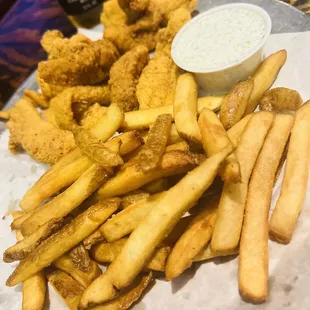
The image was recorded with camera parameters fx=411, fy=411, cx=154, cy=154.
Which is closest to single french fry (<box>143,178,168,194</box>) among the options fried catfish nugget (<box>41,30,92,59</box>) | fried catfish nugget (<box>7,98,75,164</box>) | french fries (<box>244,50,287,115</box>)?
french fries (<box>244,50,287,115</box>)

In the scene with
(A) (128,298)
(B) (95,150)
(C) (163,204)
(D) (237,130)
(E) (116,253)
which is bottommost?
(A) (128,298)

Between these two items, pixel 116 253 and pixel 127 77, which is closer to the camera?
pixel 116 253

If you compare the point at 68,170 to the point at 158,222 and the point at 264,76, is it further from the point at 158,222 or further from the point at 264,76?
the point at 264,76

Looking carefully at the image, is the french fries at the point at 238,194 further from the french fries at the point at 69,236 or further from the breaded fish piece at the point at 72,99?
the breaded fish piece at the point at 72,99

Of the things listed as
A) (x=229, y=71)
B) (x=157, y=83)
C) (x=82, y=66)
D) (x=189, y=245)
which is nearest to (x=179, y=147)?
(x=189, y=245)

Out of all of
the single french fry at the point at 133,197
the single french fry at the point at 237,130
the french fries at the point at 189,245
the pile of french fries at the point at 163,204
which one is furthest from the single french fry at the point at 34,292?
the single french fry at the point at 237,130

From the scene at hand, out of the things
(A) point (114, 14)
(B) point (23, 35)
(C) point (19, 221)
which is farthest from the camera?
(B) point (23, 35)

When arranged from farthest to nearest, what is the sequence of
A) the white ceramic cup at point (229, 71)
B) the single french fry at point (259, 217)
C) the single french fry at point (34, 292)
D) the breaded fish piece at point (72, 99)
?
the breaded fish piece at point (72, 99) < the white ceramic cup at point (229, 71) < the single french fry at point (34, 292) < the single french fry at point (259, 217)
